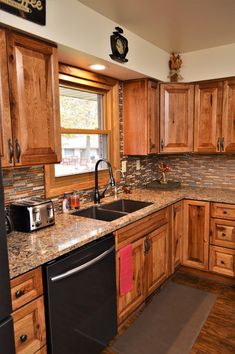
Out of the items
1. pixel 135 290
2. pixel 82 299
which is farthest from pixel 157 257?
pixel 82 299

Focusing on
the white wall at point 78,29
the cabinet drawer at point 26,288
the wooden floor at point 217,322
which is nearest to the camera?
the cabinet drawer at point 26,288

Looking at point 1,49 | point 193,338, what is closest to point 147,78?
point 1,49

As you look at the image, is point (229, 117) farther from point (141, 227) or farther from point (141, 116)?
point (141, 227)

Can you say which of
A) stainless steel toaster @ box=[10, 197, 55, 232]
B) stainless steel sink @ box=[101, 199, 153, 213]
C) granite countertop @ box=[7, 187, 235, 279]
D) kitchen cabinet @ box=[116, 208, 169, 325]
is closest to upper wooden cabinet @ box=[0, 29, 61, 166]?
stainless steel toaster @ box=[10, 197, 55, 232]

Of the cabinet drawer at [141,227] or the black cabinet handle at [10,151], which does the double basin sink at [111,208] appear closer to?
the cabinet drawer at [141,227]

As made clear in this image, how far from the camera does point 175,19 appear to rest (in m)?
2.16

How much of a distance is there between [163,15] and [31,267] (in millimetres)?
2032

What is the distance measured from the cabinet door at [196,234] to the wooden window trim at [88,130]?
937 millimetres

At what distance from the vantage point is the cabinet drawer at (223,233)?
268 cm

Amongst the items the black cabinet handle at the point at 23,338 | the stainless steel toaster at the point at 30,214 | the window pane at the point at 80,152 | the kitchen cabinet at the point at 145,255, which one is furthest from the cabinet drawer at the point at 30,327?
the window pane at the point at 80,152

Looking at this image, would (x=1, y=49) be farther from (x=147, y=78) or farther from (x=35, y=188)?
(x=147, y=78)

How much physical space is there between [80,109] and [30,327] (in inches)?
72.7

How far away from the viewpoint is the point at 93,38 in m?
1.94

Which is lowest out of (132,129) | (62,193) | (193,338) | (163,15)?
(193,338)
